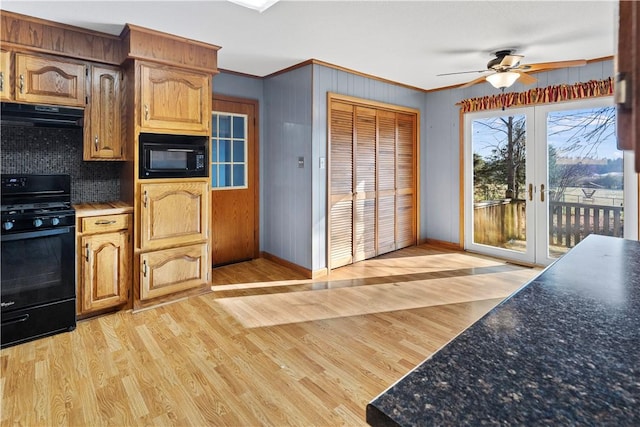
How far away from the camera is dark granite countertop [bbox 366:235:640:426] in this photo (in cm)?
53

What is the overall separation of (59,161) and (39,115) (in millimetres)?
575

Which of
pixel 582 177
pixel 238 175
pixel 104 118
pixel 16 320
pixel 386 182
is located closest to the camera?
pixel 16 320

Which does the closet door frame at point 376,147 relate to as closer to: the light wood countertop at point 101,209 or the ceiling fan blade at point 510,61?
the ceiling fan blade at point 510,61

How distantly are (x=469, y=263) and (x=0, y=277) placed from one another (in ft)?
15.2

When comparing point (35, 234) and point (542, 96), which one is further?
point (542, 96)

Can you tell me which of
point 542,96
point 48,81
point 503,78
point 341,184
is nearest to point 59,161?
point 48,81

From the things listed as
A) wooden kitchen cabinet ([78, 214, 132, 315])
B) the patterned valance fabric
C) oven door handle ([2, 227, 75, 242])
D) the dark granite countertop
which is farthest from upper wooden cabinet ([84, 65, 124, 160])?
the patterned valance fabric

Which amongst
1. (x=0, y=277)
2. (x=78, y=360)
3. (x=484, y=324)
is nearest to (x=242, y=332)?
(x=78, y=360)

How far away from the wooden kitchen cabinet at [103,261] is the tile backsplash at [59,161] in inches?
24.4

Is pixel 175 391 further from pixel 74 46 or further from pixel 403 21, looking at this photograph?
pixel 403 21

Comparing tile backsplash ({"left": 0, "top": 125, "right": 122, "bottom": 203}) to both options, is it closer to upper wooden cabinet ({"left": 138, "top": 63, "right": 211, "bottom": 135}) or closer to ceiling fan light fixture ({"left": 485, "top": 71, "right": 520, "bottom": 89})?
upper wooden cabinet ({"left": 138, "top": 63, "right": 211, "bottom": 135})

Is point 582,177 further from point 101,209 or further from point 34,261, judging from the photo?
point 34,261

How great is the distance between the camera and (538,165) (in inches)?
175

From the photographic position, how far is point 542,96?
14.0 feet
